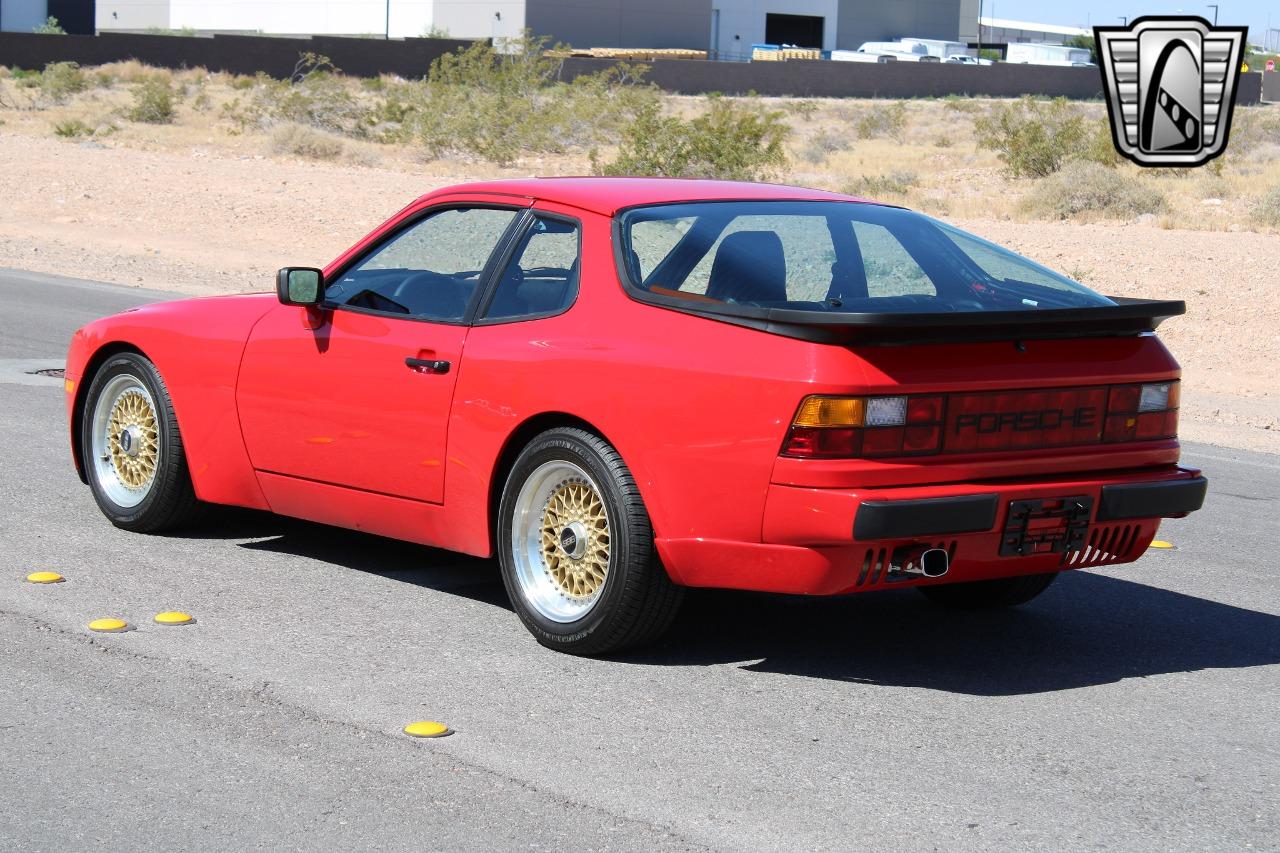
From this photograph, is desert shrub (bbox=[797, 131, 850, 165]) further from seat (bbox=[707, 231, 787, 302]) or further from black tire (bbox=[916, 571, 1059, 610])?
seat (bbox=[707, 231, 787, 302])

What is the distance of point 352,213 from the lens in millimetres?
26438

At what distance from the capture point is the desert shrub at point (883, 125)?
58.1m

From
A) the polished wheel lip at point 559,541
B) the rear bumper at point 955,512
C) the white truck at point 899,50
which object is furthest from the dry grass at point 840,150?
the white truck at point 899,50

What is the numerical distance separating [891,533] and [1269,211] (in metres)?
23.8

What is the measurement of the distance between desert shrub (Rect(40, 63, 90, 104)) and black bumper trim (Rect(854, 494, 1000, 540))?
51.3 metres

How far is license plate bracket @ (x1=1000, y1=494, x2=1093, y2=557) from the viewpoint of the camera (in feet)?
17.6

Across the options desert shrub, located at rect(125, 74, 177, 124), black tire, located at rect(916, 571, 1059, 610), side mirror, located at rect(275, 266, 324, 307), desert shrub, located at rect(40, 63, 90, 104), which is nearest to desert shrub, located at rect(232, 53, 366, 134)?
desert shrub, located at rect(125, 74, 177, 124)

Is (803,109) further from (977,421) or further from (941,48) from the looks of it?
(977,421)

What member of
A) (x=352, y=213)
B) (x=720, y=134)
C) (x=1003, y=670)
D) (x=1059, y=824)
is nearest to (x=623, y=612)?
(x=1003, y=670)

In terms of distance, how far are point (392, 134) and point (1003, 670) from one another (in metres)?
36.4

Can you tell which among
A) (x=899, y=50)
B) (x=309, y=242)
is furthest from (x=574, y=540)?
(x=899, y=50)

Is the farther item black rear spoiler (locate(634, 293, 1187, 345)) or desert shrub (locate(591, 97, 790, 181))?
A: desert shrub (locate(591, 97, 790, 181))

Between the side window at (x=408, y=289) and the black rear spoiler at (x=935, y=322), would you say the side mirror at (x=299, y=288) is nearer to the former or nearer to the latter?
the side window at (x=408, y=289)

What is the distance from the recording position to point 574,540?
5.73m
